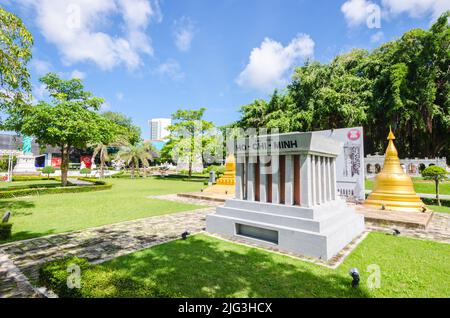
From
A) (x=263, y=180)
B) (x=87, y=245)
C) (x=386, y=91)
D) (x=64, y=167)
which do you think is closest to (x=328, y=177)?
(x=263, y=180)

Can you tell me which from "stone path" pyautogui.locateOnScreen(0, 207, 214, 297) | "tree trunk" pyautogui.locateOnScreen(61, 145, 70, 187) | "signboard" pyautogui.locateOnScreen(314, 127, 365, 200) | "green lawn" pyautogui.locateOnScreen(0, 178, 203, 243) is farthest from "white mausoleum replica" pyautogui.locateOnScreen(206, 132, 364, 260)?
"tree trunk" pyautogui.locateOnScreen(61, 145, 70, 187)

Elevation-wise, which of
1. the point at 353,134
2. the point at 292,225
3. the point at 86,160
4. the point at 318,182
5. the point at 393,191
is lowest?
the point at 292,225

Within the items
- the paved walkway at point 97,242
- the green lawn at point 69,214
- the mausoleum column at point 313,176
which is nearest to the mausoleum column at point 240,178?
the paved walkway at point 97,242

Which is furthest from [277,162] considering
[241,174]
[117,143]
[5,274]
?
[117,143]

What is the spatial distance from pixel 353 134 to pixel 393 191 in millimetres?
3270

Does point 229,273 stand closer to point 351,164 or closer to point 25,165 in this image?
point 351,164

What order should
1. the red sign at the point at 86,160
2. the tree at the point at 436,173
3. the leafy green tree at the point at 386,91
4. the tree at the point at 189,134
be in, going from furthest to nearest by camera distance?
the red sign at the point at 86,160 → the tree at the point at 189,134 → the leafy green tree at the point at 386,91 → the tree at the point at 436,173

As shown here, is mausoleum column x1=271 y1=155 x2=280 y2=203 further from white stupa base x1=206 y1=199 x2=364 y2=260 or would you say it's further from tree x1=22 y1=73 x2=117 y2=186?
tree x1=22 y1=73 x2=117 y2=186

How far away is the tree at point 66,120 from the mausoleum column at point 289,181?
1781 centimetres

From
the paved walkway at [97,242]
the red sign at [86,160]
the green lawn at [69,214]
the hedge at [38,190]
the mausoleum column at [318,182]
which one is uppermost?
the red sign at [86,160]

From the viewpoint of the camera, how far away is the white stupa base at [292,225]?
5660mm

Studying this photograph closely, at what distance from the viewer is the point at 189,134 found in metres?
35.6

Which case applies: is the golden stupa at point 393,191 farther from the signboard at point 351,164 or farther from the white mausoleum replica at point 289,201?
the white mausoleum replica at point 289,201
